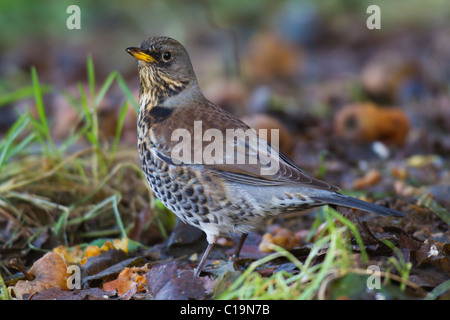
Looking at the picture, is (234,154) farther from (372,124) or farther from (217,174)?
(372,124)

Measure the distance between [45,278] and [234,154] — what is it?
1.32 meters

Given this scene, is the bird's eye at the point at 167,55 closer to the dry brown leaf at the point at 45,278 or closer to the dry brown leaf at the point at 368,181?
the dry brown leaf at the point at 45,278

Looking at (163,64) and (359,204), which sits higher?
(163,64)

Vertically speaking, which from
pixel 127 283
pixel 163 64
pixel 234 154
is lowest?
pixel 127 283

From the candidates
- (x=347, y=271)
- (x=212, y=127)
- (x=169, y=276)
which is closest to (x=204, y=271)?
(x=169, y=276)

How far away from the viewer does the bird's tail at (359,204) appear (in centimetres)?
309

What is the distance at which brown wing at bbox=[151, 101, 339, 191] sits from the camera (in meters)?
3.49

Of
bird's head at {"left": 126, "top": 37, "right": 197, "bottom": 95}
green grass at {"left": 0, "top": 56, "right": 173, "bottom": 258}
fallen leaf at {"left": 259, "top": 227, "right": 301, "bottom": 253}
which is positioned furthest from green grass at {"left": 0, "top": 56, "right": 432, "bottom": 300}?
bird's head at {"left": 126, "top": 37, "right": 197, "bottom": 95}

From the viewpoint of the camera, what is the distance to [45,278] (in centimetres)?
347

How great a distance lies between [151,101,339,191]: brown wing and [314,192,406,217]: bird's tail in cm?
Answer: 9

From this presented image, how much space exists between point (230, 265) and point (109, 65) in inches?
254

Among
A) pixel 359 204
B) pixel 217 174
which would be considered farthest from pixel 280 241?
pixel 359 204

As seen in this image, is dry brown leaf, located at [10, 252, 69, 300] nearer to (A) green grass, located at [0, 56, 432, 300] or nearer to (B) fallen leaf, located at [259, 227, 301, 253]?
(A) green grass, located at [0, 56, 432, 300]

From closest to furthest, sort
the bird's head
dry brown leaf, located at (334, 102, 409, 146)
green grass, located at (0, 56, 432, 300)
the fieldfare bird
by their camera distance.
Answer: the fieldfare bird
the bird's head
green grass, located at (0, 56, 432, 300)
dry brown leaf, located at (334, 102, 409, 146)
